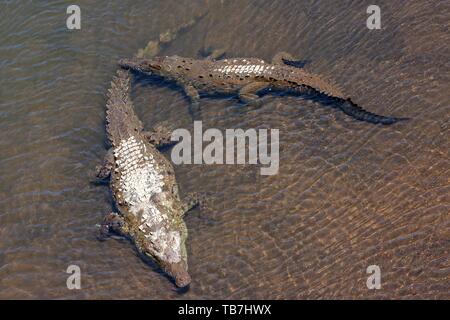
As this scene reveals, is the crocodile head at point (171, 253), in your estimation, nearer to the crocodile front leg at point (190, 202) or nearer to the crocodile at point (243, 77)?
the crocodile front leg at point (190, 202)
